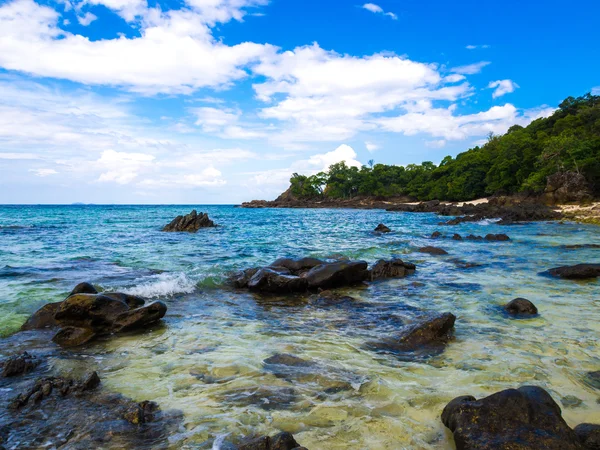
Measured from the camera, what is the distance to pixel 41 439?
4004 millimetres

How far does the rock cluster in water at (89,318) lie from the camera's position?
727 centimetres

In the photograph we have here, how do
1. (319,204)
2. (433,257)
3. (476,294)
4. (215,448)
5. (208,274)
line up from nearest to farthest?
(215,448), (476,294), (208,274), (433,257), (319,204)

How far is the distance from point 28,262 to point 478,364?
17.6 metres

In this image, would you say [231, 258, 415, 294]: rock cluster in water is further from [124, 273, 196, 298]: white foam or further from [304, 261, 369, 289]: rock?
[124, 273, 196, 298]: white foam

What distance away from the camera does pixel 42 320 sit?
8.12m

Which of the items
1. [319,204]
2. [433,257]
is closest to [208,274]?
[433,257]

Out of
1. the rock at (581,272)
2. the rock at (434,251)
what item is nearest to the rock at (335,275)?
the rock at (581,272)

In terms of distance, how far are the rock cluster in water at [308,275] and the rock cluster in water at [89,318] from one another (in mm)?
4091

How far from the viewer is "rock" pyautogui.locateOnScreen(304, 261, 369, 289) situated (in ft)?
39.4

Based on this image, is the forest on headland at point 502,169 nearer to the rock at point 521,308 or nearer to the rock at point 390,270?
the rock at point 390,270

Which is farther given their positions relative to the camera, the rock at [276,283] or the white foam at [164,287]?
the rock at [276,283]

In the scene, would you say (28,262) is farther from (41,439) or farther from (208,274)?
(41,439)

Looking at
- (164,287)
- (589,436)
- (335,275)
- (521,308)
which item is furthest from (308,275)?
(589,436)

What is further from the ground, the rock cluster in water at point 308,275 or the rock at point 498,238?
the rock cluster in water at point 308,275
